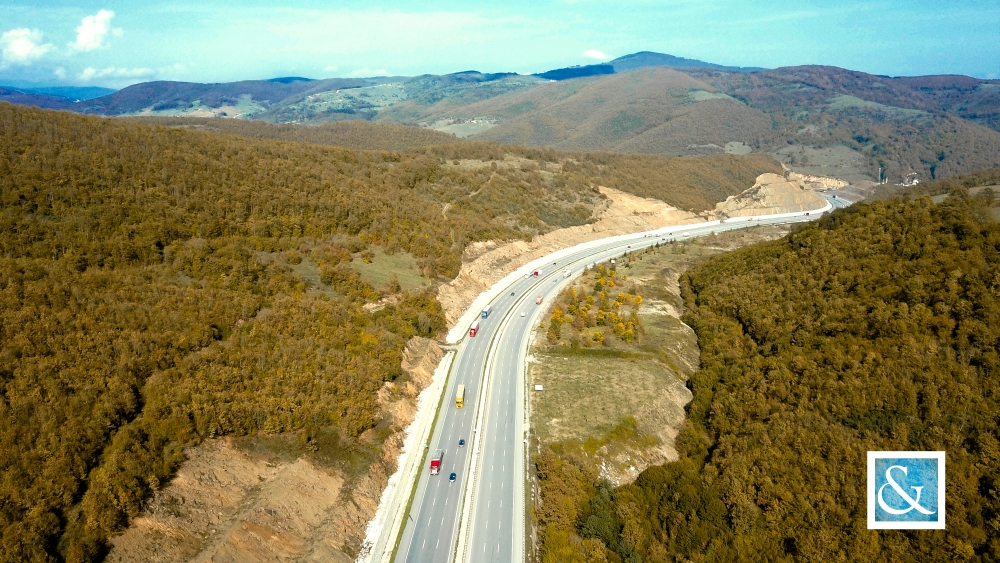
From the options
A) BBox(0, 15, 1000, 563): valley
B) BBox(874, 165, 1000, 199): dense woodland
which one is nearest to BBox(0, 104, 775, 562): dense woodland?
BBox(0, 15, 1000, 563): valley

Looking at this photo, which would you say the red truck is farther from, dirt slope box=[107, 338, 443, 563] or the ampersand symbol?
the ampersand symbol

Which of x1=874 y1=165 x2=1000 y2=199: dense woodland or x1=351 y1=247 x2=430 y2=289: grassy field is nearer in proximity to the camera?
x1=351 y1=247 x2=430 y2=289: grassy field

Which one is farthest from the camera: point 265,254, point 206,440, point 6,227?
point 265,254

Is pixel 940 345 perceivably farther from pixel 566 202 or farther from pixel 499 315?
pixel 566 202

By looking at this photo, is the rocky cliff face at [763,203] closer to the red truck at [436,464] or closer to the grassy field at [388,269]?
the grassy field at [388,269]

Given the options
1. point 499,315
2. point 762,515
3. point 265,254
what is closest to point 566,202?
point 499,315

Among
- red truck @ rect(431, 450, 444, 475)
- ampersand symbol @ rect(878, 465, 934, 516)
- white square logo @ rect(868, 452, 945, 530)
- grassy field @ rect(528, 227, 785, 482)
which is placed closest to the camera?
white square logo @ rect(868, 452, 945, 530)
